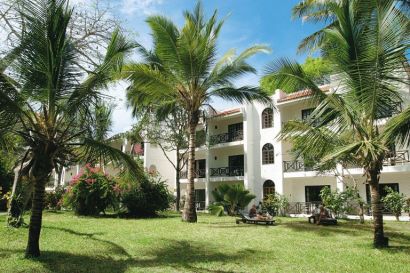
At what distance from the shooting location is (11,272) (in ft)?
23.4

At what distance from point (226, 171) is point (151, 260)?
20.1 metres

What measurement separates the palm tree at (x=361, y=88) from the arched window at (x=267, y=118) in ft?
48.9

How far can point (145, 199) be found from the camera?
64.3 ft

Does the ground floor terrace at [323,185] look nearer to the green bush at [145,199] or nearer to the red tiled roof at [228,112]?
the red tiled roof at [228,112]

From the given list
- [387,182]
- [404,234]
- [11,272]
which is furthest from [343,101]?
[387,182]

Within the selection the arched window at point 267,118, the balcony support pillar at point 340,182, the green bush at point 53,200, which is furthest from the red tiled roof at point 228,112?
the green bush at point 53,200

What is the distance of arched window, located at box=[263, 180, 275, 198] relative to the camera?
25269 mm

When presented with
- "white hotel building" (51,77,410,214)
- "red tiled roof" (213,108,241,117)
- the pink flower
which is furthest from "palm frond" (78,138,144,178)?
"red tiled roof" (213,108,241,117)

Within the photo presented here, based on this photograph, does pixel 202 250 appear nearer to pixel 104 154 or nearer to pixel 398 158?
pixel 104 154

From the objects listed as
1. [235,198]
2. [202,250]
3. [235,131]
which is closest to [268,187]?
[235,198]

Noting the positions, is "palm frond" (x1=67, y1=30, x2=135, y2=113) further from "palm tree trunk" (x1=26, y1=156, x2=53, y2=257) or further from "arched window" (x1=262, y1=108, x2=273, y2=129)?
"arched window" (x1=262, y1=108, x2=273, y2=129)

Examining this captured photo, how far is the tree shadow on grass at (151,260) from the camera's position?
25.2 ft

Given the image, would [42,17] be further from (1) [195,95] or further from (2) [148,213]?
(2) [148,213]

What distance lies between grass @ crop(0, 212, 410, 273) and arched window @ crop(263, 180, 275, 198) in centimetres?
1103
